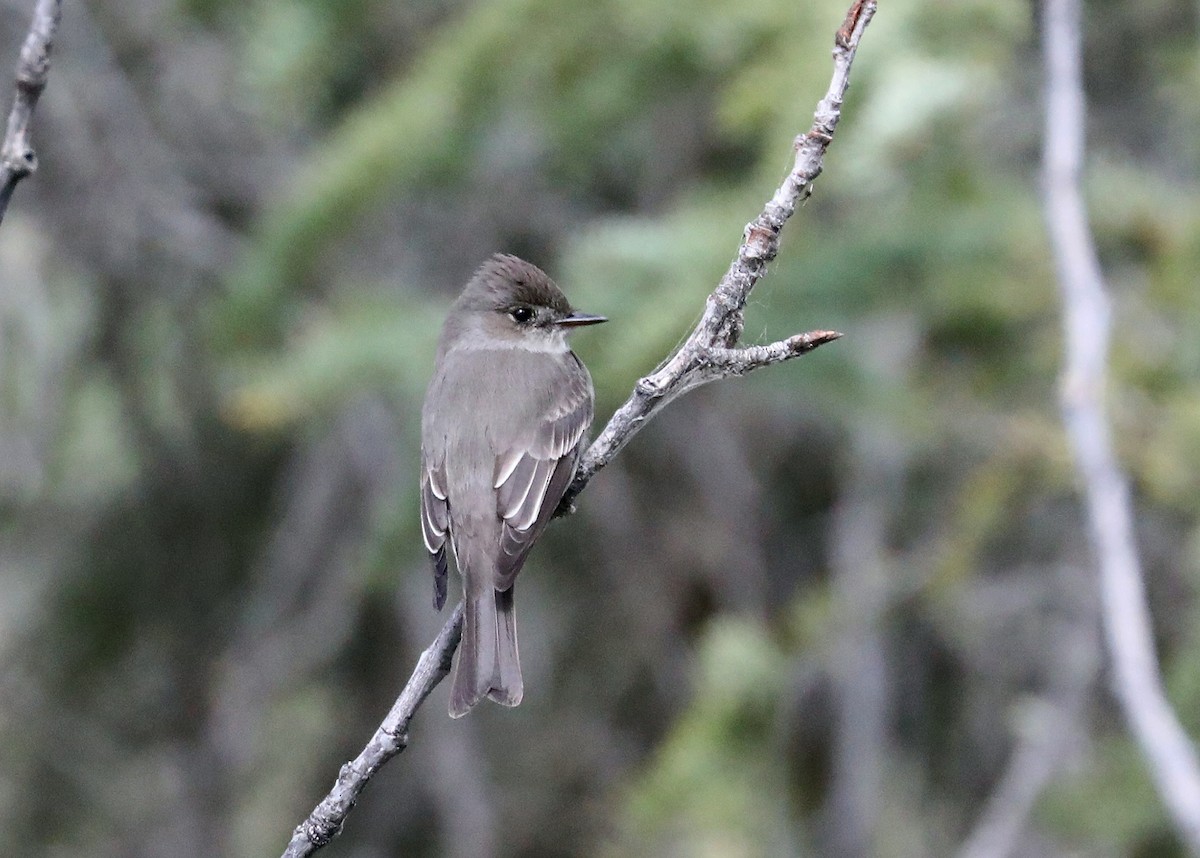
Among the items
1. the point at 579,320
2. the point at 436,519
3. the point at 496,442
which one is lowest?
the point at 436,519

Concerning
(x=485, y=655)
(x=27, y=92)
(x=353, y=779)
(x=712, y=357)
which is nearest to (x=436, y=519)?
(x=485, y=655)

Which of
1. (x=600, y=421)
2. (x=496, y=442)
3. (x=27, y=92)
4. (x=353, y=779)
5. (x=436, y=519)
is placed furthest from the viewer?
(x=600, y=421)

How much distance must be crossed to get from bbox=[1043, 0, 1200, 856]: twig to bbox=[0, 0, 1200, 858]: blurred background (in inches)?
8.3

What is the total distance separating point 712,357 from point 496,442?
1210 mm

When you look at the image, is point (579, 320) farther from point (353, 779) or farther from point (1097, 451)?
point (353, 779)

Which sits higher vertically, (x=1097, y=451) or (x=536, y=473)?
(x=536, y=473)

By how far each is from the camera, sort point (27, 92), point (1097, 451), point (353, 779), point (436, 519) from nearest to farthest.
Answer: point (27, 92), point (353, 779), point (1097, 451), point (436, 519)

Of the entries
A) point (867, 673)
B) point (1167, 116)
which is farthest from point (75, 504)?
point (1167, 116)

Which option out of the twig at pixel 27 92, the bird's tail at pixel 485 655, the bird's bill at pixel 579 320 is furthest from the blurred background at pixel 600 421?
the twig at pixel 27 92

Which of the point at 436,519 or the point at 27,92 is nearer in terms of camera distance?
the point at 27,92

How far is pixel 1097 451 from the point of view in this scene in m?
2.44

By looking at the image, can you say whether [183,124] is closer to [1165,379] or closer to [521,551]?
[521,551]

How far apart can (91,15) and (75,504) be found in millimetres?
1457

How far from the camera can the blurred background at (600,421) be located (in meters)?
2.98
